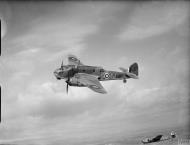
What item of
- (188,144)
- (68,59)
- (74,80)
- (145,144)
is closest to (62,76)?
(74,80)

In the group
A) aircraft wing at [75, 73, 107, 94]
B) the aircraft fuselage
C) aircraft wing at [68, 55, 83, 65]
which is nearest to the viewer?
aircraft wing at [75, 73, 107, 94]

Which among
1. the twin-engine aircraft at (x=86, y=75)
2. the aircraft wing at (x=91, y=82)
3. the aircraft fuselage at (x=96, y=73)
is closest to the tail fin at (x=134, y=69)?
the twin-engine aircraft at (x=86, y=75)

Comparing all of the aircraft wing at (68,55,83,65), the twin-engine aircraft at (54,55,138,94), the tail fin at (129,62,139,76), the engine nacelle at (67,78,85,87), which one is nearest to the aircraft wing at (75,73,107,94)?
the twin-engine aircraft at (54,55,138,94)

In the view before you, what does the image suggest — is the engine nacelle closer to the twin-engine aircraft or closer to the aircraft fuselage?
the twin-engine aircraft

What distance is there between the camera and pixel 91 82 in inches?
1939

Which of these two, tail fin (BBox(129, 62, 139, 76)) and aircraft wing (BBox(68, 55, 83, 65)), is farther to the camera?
tail fin (BBox(129, 62, 139, 76))

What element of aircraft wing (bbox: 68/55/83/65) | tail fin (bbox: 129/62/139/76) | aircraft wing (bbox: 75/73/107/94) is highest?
aircraft wing (bbox: 68/55/83/65)

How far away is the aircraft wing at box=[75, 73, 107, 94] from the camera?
139ft

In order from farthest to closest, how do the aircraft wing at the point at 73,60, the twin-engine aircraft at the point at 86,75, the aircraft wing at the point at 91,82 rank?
the aircraft wing at the point at 73,60 < the twin-engine aircraft at the point at 86,75 < the aircraft wing at the point at 91,82

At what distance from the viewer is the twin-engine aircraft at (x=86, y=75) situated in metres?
49.1

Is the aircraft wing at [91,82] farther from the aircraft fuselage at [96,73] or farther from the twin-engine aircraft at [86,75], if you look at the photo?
the aircraft fuselage at [96,73]

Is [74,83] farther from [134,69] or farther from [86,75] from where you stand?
[134,69]

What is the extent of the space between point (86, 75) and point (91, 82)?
7182 millimetres

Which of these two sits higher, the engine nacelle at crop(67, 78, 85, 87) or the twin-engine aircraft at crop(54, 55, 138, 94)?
the twin-engine aircraft at crop(54, 55, 138, 94)
